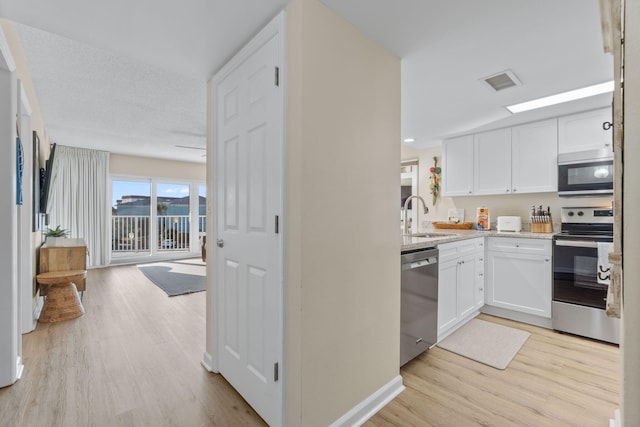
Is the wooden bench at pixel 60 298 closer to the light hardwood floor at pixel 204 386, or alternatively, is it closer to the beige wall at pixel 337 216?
the light hardwood floor at pixel 204 386

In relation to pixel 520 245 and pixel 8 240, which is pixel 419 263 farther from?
pixel 8 240

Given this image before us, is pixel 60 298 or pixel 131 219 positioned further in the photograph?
pixel 131 219

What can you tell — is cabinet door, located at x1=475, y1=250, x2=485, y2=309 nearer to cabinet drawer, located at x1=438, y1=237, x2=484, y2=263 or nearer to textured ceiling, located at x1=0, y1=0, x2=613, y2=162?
cabinet drawer, located at x1=438, y1=237, x2=484, y2=263

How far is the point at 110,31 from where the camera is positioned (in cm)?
164

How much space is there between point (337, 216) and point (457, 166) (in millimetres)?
3033

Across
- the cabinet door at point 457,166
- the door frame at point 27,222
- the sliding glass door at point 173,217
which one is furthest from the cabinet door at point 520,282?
the sliding glass door at point 173,217

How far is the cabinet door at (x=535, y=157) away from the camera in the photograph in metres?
3.16

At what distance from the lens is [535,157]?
3.28 m

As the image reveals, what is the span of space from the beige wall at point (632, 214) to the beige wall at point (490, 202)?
3.21m

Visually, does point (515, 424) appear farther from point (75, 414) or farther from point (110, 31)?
point (110, 31)

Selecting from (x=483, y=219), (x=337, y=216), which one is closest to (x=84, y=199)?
(x=337, y=216)

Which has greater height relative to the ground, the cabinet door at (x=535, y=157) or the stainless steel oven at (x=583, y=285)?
the cabinet door at (x=535, y=157)

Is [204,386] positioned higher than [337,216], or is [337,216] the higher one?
[337,216]

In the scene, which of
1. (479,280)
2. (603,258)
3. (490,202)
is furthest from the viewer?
(490,202)
